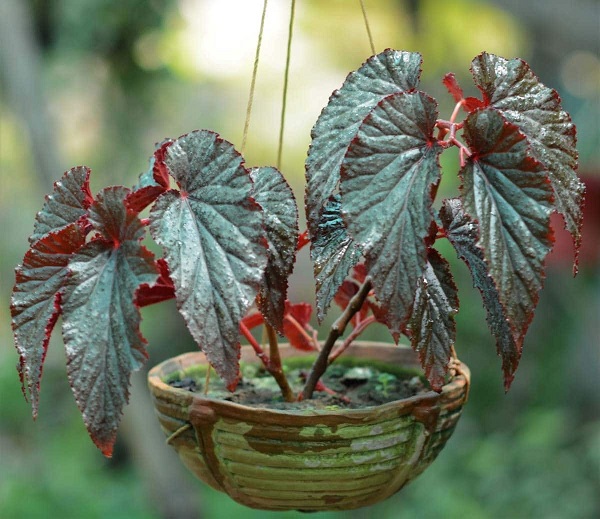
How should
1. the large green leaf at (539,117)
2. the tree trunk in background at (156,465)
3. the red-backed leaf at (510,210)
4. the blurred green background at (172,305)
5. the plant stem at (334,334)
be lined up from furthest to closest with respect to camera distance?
the tree trunk in background at (156,465), the blurred green background at (172,305), the plant stem at (334,334), the large green leaf at (539,117), the red-backed leaf at (510,210)

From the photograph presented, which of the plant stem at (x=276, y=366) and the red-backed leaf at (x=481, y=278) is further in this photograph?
the plant stem at (x=276, y=366)

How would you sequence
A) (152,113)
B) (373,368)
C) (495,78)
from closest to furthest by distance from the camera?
(495,78) < (373,368) < (152,113)

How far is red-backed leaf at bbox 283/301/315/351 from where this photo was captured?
3.63ft

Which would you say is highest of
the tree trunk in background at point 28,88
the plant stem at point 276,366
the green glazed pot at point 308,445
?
the tree trunk in background at point 28,88

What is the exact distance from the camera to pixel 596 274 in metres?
3.69

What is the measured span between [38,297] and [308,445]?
330mm

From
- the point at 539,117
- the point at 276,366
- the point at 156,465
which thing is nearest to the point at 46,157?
the point at 156,465

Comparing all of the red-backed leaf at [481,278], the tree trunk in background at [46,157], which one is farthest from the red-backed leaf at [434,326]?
the tree trunk in background at [46,157]

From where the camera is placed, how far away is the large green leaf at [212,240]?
687 mm

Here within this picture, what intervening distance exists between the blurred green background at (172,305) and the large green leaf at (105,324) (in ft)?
7.23

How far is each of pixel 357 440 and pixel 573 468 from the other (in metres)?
2.94

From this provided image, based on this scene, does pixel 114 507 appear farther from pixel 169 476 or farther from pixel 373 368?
pixel 373 368

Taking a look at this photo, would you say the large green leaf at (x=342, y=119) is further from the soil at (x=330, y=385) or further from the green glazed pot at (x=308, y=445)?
the soil at (x=330, y=385)

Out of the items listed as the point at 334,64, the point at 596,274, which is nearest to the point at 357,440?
the point at 596,274
